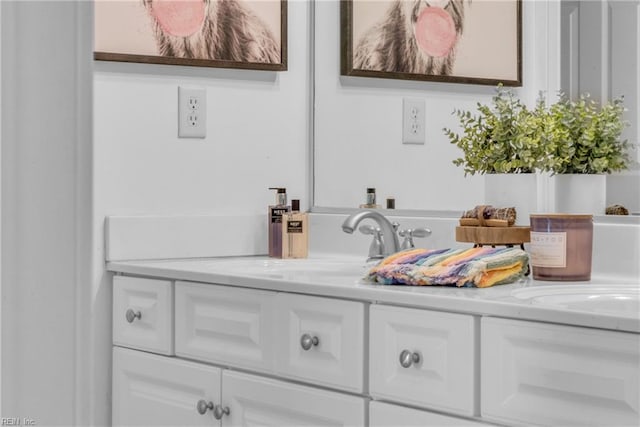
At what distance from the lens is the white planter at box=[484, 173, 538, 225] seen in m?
1.79

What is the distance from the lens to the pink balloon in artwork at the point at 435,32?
84.8 inches

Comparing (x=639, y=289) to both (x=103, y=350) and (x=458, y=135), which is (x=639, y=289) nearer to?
(x=458, y=135)

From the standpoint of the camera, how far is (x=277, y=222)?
223cm

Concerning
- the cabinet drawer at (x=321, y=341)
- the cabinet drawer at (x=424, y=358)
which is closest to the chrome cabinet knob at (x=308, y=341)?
the cabinet drawer at (x=321, y=341)

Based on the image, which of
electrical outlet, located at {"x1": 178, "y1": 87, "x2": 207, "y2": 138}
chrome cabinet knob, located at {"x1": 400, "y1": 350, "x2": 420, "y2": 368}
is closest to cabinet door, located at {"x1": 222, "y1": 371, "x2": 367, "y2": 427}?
chrome cabinet knob, located at {"x1": 400, "y1": 350, "x2": 420, "y2": 368}

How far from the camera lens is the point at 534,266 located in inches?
66.7

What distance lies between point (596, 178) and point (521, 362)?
49 centimetres

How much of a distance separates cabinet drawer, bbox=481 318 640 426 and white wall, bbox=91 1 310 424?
972 mm

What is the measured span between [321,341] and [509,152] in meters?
0.48

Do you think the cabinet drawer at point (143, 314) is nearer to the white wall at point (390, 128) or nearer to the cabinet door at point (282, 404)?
the cabinet door at point (282, 404)

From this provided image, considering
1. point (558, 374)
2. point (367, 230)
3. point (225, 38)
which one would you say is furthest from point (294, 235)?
point (558, 374)

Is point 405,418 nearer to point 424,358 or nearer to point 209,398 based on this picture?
point 424,358

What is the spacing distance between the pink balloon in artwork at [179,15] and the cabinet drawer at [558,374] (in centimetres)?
109

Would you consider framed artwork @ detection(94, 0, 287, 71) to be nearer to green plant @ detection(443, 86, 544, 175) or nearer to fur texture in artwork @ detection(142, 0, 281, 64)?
fur texture in artwork @ detection(142, 0, 281, 64)
